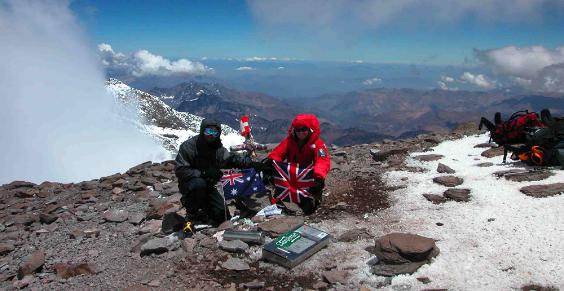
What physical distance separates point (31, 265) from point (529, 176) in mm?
11824

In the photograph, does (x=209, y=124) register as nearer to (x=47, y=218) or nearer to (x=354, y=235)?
(x=354, y=235)

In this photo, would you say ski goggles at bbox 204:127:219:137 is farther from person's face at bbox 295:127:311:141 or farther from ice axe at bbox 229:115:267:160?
ice axe at bbox 229:115:267:160

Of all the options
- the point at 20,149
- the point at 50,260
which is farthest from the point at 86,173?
the point at 50,260

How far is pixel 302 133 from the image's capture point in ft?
32.1

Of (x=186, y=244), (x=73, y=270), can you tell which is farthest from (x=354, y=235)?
(x=73, y=270)

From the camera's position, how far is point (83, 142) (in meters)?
131

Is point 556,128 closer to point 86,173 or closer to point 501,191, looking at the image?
point 501,191

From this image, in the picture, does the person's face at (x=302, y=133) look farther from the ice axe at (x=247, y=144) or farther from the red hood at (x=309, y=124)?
the ice axe at (x=247, y=144)

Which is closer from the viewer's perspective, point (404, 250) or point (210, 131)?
point (404, 250)

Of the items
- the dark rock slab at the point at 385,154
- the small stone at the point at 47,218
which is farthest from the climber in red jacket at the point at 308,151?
the small stone at the point at 47,218

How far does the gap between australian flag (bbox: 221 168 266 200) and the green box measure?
251cm

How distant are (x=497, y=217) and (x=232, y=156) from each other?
242 inches

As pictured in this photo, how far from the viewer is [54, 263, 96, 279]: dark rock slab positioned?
7609 millimetres

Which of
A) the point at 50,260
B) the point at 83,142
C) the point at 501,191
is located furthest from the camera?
the point at 83,142
